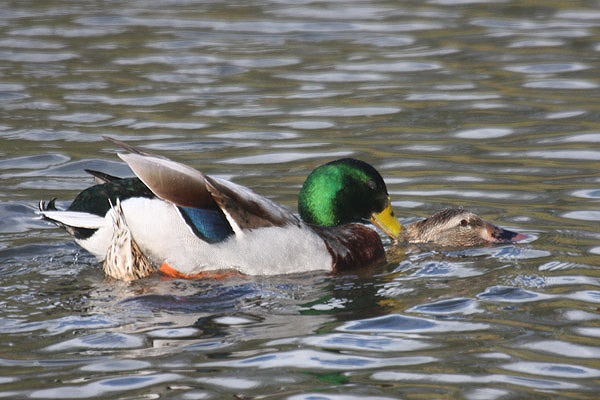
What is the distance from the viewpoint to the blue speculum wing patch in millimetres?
6898

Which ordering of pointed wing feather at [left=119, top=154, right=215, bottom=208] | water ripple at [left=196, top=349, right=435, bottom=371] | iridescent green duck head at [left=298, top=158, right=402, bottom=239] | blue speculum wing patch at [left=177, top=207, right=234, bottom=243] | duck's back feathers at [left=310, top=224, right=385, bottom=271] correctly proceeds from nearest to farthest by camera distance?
water ripple at [left=196, top=349, right=435, bottom=371], pointed wing feather at [left=119, top=154, right=215, bottom=208], blue speculum wing patch at [left=177, top=207, right=234, bottom=243], duck's back feathers at [left=310, top=224, right=385, bottom=271], iridescent green duck head at [left=298, top=158, right=402, bottom=239]

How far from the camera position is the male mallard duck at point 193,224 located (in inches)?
269

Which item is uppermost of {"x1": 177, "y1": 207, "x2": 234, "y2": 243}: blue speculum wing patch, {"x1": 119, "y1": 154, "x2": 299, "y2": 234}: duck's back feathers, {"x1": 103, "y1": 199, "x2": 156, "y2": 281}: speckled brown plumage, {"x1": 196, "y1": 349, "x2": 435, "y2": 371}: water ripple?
{"x1": 119, "y1": 154, "x2": 299, "y2": 234}: duck's back feathers

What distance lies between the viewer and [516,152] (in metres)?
9.75

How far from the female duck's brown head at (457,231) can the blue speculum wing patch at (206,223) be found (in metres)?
1.62

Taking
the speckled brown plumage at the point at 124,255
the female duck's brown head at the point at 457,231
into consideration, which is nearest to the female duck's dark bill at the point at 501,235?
the female duck's brown head at the point at 457,231

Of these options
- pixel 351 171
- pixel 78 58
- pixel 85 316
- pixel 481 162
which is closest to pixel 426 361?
pixel 85 316

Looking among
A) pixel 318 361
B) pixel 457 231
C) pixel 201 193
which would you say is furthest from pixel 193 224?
pixel 457 231

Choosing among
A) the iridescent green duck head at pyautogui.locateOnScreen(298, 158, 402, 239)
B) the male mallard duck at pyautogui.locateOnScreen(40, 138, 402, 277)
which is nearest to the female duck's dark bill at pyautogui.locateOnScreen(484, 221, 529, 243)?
the iridescent green duck head at pyautogui.locateOnScreen(298, 158, 402, 239)

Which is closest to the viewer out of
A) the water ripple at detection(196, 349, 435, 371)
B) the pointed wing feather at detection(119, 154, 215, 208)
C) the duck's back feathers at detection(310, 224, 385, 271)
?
the water ripple at detection(196, 349, 435, 371)

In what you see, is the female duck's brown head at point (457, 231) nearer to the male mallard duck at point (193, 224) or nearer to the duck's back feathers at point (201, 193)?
the male mallard duck at point (193, 224)

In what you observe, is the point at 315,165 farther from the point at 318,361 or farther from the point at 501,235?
the point at 318,361

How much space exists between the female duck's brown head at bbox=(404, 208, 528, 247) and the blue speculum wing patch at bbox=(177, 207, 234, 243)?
162 cm

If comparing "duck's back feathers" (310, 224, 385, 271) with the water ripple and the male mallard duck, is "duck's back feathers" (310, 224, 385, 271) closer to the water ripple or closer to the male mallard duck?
the male mallard duck
